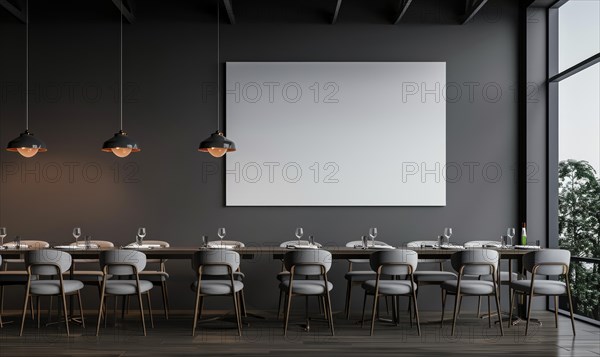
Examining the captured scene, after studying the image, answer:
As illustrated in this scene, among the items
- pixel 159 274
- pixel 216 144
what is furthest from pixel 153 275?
pixel 216 144

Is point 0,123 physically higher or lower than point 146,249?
higher

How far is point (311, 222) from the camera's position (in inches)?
275

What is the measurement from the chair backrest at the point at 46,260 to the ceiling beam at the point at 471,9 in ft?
16.1

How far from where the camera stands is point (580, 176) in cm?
693

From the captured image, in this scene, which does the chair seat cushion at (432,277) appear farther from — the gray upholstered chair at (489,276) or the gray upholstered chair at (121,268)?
the gray upholstered chair at (121,268)

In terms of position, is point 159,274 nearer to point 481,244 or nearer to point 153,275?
point 153,275

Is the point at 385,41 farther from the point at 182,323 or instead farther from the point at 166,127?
the point at 182,323

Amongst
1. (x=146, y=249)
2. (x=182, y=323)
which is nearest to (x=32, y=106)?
(x=146, y=249)

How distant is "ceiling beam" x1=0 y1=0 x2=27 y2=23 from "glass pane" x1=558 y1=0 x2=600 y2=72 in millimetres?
6279

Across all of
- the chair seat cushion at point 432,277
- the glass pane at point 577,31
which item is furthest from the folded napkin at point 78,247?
the glass pane at point 577,31

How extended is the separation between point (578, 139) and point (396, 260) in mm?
3265

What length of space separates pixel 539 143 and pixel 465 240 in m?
1.42

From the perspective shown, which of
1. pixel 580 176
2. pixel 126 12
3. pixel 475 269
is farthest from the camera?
pixel 580 176

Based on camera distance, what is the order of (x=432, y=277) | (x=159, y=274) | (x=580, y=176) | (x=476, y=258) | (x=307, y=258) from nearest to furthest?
(x=307, y=258) < (x=476, y=258) < (x=432, y=277) < (x=159, y=274) < (x=580, y=176)
